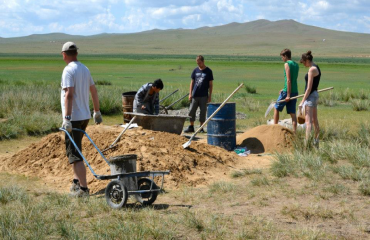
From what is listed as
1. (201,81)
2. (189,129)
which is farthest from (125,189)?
(189,129)

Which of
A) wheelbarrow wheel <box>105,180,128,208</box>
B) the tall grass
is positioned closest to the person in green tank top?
the tall grass

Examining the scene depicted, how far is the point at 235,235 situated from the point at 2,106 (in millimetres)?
10934

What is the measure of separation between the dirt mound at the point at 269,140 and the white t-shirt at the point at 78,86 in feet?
15.9

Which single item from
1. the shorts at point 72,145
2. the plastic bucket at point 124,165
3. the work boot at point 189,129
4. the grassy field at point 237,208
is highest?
the shorts at point 72,145

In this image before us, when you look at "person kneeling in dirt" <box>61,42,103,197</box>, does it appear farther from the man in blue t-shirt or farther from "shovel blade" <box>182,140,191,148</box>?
the man in blue t-shirt

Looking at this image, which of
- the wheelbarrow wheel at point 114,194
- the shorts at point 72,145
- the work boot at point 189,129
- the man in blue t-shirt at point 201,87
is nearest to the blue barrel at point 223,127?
the man in blue t-shirt at point 201,87

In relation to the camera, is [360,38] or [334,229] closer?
[334,229]

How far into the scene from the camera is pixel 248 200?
712cm

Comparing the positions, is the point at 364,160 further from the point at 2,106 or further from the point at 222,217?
the point at 2,106

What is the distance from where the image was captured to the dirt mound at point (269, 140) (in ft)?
35.7

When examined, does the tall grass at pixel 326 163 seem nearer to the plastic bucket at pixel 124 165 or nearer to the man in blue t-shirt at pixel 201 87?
the plastic bucket at pixel 124 165

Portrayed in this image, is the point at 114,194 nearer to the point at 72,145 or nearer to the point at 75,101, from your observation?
the point at 72,145

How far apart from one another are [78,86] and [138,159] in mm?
2096

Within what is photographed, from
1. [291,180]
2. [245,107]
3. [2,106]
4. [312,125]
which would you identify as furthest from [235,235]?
[245,107]
